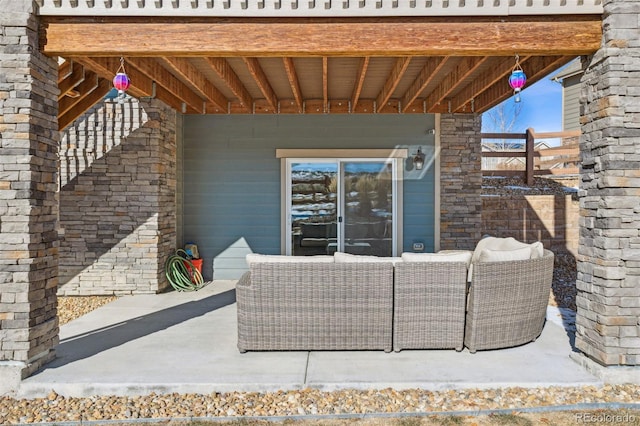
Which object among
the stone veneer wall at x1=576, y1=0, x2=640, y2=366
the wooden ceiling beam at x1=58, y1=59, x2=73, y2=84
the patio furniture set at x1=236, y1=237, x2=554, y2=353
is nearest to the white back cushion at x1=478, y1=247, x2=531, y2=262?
the patio furniture set at x1=236, y1=237, x2=554, y2=353

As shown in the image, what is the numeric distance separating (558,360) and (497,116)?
649 inches

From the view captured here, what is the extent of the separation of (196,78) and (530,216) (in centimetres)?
608

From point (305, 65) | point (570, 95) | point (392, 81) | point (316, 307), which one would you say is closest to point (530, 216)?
point (392, 81)

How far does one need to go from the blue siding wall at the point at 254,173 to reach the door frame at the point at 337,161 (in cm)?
8

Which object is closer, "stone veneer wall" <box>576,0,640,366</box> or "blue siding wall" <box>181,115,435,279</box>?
"stone veneer wall" <box>576,0,640,366</box>

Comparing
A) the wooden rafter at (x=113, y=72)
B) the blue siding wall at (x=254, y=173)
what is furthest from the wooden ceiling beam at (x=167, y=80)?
the blue siding wall at (x=254, y=173)

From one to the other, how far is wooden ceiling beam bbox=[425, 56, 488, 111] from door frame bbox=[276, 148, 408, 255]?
2.84 ft

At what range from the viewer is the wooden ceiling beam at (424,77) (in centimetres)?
442

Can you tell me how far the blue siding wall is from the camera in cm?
655

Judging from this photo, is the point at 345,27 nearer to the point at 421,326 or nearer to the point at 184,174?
the point at 421,326

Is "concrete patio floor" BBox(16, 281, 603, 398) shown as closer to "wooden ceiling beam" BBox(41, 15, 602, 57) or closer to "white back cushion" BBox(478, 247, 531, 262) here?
"white back cushion" BBox(478, 247, 531, 262)

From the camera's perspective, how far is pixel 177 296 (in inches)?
224

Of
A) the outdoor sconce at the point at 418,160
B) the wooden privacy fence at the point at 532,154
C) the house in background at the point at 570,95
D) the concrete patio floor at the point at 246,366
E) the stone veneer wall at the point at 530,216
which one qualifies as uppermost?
the house in background at the point at 570,95

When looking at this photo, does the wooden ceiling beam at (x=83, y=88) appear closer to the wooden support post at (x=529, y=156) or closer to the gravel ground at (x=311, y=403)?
the gravel ground at (x=311, y=403)
